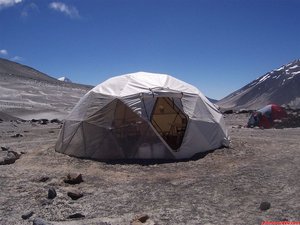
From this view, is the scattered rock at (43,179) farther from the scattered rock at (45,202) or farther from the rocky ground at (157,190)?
the scattered rock at (45,202)

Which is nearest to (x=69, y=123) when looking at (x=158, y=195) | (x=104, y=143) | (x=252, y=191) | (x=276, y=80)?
(x=104, y=143)

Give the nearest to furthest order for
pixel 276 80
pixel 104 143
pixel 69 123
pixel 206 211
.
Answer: pixel 206 211 < pixel 104 143 < pixel 69 123 < pixel 276 80

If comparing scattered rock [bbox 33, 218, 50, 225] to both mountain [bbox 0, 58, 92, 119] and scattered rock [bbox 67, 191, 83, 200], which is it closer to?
scattered rock [bbox 67, 191, 83, 200]

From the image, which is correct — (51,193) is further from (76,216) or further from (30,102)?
(30,102)

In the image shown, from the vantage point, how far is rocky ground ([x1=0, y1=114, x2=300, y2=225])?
263 inches

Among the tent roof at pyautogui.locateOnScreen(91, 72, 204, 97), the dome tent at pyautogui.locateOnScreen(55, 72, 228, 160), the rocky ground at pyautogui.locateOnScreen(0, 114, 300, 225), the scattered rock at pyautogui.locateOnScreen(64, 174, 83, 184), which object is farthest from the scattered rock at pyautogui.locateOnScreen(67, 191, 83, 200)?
the tent roof at pyautogui.locateOnScreen(91, 72, 204, 97)

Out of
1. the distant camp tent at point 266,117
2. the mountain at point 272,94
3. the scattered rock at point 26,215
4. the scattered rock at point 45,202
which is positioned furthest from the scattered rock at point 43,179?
the mountain at point 272,94

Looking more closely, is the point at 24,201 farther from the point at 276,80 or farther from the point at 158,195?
the point at 276,80

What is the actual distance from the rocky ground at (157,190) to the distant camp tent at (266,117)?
1121 cm

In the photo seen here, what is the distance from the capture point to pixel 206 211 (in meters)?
6.85

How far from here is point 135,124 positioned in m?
11.6

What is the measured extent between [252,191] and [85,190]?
3.13 meters

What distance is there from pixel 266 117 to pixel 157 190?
16017 mm

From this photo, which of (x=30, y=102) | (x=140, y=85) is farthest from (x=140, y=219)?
(x=30, y=102)
